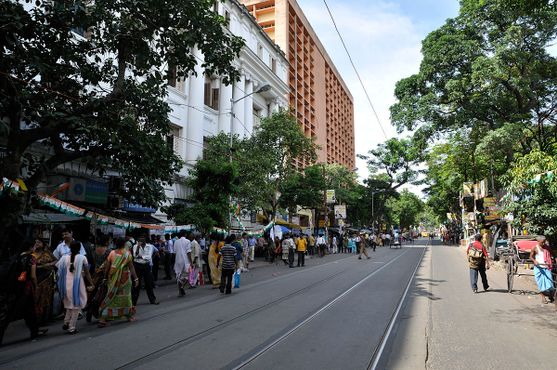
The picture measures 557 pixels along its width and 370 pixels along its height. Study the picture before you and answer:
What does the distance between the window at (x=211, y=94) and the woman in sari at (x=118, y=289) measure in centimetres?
2056

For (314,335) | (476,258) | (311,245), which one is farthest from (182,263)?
(311,245)

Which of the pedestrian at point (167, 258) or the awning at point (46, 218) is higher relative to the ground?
the awning at point (46, 218)

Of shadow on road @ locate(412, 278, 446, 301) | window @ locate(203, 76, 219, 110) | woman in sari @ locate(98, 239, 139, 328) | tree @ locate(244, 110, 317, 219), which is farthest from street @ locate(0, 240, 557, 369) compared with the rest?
window @ locate(203, 76, 219, 110)

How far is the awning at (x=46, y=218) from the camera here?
11.3 meters

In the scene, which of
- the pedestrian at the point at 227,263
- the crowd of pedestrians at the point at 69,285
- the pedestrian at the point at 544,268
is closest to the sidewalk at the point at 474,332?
the pedestrian at the point at 544,268

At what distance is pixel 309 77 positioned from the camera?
2357 inches

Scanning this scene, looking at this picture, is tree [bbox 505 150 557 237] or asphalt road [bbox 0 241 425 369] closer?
asphalt road [bbox 0 241 425 369]

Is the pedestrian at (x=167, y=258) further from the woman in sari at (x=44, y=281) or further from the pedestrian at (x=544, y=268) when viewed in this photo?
the pedestrian at (x=544, y=268)

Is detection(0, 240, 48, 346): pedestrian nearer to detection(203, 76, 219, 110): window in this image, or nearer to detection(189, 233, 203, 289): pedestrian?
detection(189, 233, 203, 289): pedestrian

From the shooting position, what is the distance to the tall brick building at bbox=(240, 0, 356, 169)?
52.5 meters

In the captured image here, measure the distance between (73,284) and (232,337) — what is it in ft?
10.4

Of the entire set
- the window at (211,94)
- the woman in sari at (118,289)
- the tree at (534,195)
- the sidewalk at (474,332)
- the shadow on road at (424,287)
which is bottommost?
the shadow on road at (424,287)

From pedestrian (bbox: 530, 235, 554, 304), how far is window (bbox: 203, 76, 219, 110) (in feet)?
72.5

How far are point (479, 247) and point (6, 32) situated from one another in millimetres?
12294
